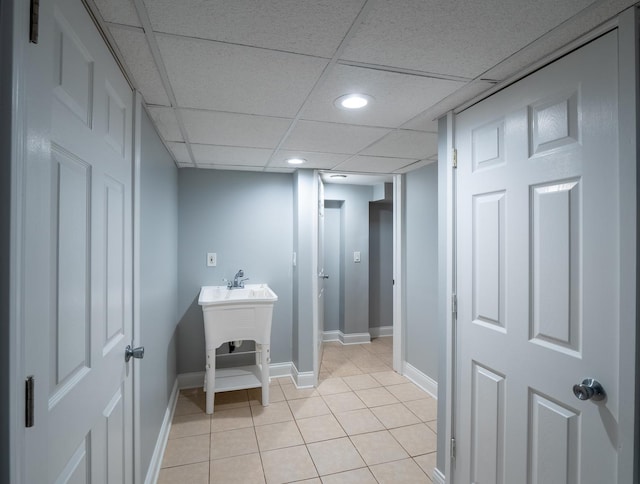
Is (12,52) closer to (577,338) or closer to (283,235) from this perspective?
(577,338)

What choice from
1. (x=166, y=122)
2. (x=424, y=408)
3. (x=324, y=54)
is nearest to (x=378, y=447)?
(x=424, y=408)

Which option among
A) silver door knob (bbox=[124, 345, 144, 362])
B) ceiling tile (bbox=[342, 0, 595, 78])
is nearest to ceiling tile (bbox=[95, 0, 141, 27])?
ceiling tile (bbox=[342, 0, 595, 78])

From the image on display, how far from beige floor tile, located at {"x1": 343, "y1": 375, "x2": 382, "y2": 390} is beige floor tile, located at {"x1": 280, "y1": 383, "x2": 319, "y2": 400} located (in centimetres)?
40

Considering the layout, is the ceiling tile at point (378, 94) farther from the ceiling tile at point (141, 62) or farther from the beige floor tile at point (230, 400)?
the beige floor tile at point (230, 400)

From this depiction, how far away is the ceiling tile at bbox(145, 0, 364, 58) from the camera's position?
988mm

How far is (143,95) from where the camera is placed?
1.62m

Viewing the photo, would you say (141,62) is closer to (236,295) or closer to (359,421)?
(236,295)

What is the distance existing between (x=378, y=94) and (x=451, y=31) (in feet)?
1.64

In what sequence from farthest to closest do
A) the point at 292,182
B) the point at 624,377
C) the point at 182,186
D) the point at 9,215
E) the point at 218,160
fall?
the point at 292,182, the point at 182,186, the point at 218,160, the point at 624,377, the point at 9,215

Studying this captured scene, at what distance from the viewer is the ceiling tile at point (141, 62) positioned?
3.74ft

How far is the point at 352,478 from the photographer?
204cm

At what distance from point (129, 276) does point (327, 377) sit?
265cm

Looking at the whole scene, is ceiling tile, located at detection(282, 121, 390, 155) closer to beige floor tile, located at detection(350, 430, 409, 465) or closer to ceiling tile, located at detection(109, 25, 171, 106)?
ceiling tile, located at detection(109, 25, 171, 106)

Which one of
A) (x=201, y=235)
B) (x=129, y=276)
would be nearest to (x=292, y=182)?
(x=201, y=235)
